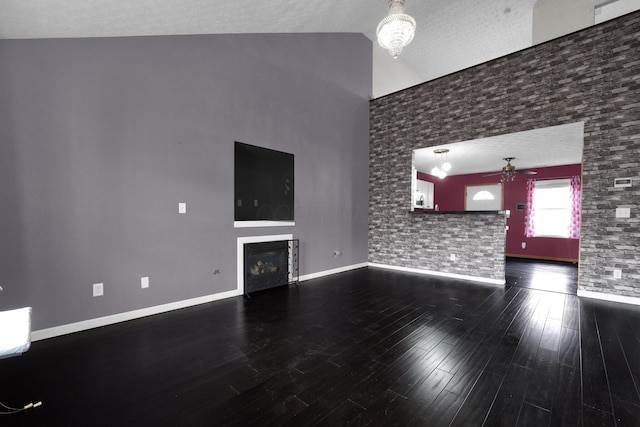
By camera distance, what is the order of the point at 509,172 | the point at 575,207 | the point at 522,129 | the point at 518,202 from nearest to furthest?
1. the point at 522,129
2. the point at 509,172
3. the point at 575,207
4. the point at 518,202

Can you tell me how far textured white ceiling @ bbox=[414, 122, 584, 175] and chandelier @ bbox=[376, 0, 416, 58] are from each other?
8.43 feet

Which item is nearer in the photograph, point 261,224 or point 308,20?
point 261,224

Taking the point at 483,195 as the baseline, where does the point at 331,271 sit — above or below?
below

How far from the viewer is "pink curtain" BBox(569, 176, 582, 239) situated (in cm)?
629

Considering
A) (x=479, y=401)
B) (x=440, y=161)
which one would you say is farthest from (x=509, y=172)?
(x=479, y=401)

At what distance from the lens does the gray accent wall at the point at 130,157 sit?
212 centimetres

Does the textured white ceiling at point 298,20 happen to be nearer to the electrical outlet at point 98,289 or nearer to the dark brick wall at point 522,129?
the dark brick wall at point 522,129

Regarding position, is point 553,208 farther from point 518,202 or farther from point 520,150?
point 520,150

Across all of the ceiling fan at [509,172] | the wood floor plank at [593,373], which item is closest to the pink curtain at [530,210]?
the ceiling fan at [509,172]

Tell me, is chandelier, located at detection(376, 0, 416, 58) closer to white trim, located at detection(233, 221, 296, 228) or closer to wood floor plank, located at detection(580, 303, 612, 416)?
white trim, located at detection(233, 221, 296, 228)

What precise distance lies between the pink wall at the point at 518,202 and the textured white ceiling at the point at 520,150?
337mm

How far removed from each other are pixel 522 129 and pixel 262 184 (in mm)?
3798

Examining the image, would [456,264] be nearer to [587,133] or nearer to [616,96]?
[587,133]

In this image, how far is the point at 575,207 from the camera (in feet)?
20.7
